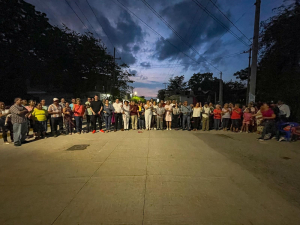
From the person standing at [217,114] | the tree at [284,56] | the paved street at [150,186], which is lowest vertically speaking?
the paved street at [150,186]

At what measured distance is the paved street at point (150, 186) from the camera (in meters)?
2.67

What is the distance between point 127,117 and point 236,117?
603 cm

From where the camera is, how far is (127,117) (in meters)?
10.2

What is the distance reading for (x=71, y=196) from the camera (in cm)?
321

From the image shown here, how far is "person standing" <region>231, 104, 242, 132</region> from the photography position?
977 cm

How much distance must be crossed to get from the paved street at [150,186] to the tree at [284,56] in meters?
5.65

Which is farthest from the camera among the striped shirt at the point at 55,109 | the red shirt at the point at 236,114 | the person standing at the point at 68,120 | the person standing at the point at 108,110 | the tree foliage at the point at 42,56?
the tree foliage at the point at 42,56

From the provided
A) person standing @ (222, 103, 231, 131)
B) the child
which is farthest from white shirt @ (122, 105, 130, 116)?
the child

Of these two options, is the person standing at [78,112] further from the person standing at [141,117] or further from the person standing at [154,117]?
the person standing at [154,117]

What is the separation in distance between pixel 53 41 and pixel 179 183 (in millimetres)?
21019

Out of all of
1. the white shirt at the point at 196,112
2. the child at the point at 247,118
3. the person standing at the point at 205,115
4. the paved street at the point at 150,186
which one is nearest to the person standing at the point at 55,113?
the paved street at the point at 150,186

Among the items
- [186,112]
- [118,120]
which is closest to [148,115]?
[118,120]

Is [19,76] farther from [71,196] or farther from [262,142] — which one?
[262,142]

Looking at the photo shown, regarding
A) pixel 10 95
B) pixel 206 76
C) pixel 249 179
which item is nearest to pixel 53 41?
pixel 10 95
